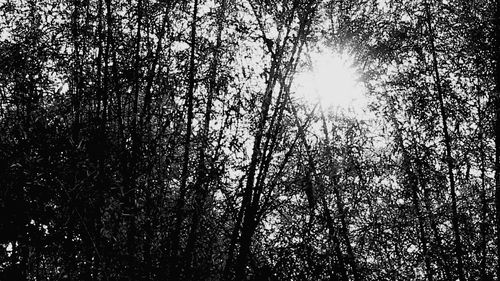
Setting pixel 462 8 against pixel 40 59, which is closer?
pixel 40 59

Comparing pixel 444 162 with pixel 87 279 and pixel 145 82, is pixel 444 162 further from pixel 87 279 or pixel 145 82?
pixel 87 279

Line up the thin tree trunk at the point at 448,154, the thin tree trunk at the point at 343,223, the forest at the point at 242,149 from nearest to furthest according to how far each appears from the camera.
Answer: the forest at the point at 242,149 → the thin tree trunk at the point at 343,223 → the thin tree trunk at the point at 448,154

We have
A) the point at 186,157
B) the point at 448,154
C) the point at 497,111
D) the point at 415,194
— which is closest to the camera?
the point at 186,157

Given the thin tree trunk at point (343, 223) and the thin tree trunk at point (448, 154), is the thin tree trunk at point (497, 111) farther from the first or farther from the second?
the thin tree trunk at point (343, 223)

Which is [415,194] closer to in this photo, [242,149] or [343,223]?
[343,223]

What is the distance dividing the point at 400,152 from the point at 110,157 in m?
3.66

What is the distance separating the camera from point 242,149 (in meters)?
4.79

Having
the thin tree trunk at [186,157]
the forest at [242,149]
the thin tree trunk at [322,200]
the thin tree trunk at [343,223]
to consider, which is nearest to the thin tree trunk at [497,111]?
the forest at [242,149]

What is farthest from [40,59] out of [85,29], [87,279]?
[87,279]

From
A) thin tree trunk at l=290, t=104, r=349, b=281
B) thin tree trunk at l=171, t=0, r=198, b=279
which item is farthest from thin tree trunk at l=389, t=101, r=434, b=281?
thin tree trunk at l=171, t=0, r=198, b=279

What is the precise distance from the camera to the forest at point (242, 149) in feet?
13.4

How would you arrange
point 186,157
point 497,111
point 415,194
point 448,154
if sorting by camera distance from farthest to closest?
point 415,194, point 448,154, point 497,111, point 186,157

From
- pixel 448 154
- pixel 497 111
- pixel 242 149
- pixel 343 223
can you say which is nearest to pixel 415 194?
pixel 448 154

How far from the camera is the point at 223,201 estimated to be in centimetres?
446
